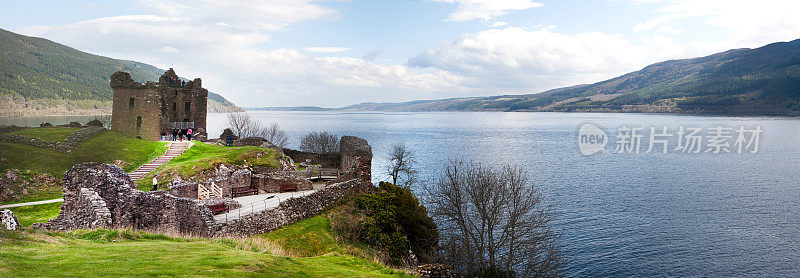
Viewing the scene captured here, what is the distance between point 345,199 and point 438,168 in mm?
43205

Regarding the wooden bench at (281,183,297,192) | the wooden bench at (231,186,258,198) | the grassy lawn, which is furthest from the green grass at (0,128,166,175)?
the wooden bench at (281,183,297,192)

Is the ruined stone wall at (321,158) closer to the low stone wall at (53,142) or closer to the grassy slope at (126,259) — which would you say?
the low stone wall at (53,142)

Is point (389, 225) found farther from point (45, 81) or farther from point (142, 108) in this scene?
point (45, 81)

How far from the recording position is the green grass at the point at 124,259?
8.72 m

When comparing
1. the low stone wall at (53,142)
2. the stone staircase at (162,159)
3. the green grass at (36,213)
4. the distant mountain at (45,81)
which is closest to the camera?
the green grass at (36,213)

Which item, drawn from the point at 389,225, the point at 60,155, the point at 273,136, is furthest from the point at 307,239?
the point at 273,136

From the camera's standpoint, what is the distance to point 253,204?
23906 millimetres

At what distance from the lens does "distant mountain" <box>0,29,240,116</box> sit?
13288cm

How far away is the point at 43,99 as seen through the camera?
5551 inches

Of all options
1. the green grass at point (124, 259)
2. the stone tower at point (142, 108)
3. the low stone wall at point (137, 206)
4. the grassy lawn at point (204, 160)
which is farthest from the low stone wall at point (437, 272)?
the stone tower at point (142, 108)

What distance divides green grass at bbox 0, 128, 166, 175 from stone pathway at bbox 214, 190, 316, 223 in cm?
1142

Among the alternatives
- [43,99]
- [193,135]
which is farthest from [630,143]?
[43,99]

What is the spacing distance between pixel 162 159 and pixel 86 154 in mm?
5074

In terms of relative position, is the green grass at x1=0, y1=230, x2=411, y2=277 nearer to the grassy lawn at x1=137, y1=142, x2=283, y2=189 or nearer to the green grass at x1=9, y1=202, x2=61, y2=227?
the green grass at x1=9, y1=202, x2=61, y2=227
